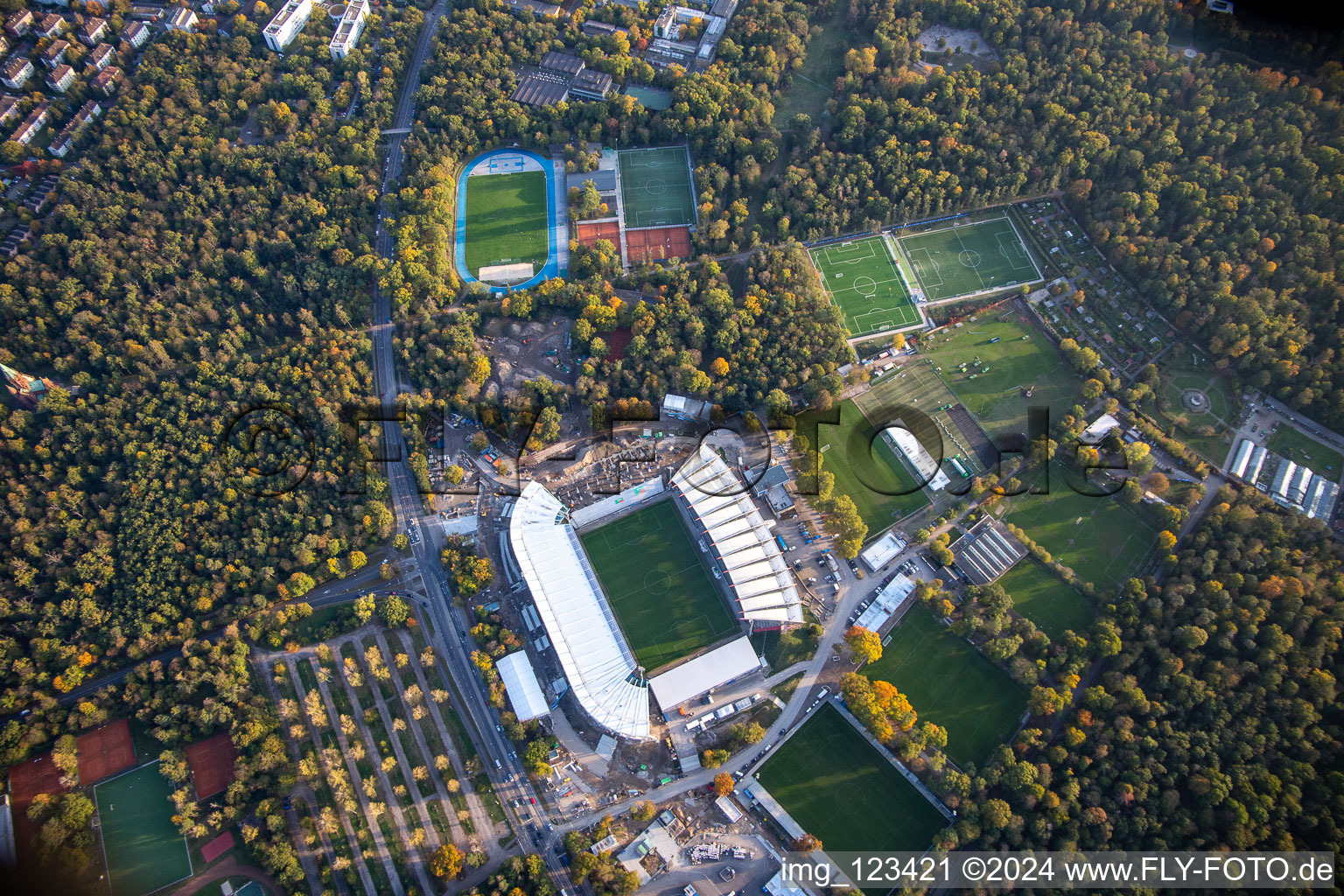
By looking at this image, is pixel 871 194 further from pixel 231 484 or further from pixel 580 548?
pixel 231 484

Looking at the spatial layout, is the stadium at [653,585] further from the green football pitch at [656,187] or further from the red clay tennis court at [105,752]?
the red clay tennis court at [105,752]

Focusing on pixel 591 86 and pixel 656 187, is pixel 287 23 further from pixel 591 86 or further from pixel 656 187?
pixel 656 187

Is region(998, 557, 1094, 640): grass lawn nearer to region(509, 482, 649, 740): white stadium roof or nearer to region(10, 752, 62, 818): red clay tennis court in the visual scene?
region(509, 482, 649, 740): white stadium roof

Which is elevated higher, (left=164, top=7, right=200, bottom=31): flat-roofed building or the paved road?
(left=164, top=7, right=200, bottom=31): flat-roofed building

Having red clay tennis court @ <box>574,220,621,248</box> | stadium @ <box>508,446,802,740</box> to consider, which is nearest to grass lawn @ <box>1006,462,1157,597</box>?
stadium @ <box>508,446,802,740</box>

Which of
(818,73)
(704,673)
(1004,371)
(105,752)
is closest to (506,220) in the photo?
(818,73)

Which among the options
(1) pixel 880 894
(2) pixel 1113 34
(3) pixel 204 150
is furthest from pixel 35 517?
(2) pixel 1113 34
